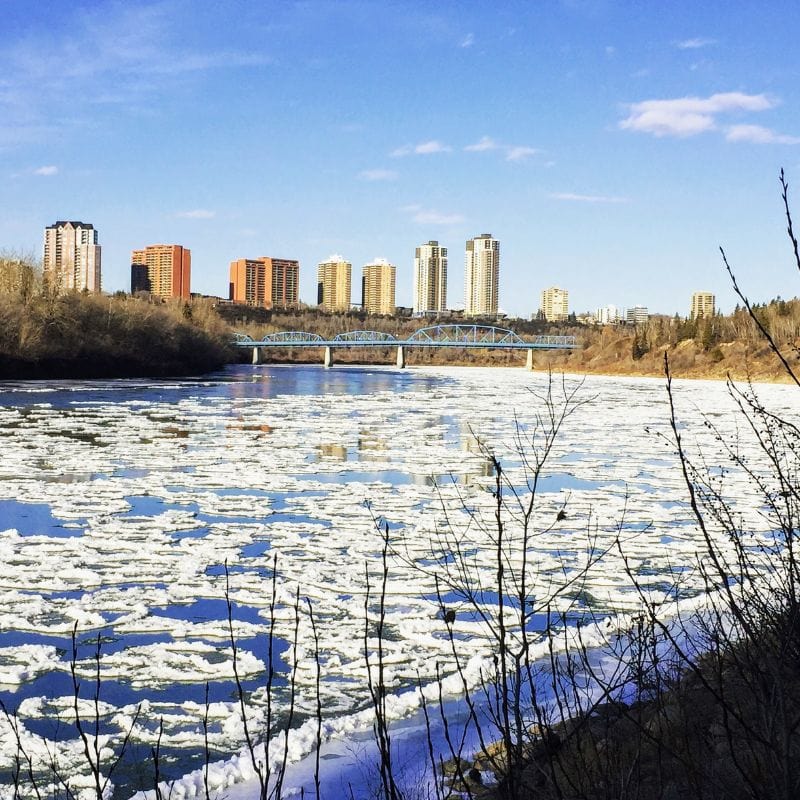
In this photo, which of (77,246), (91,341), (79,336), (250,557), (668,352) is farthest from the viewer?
(77,246)

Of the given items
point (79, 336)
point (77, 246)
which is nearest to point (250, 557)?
point (79, 336)

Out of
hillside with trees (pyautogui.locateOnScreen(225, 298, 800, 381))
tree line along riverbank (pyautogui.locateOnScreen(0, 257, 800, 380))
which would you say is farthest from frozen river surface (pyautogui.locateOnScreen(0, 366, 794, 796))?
hillside with trees (pyautogui.locateOnScreen(225, 298, 800, 381))

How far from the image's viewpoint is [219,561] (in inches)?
324

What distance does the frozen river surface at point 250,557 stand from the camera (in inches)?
197

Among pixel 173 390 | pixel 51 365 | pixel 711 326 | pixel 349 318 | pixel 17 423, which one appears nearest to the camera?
pixel 17 423

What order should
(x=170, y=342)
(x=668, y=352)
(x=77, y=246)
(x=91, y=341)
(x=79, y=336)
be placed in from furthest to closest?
1. (x=77, y=246)
2. (x=668, y=352)
3. (x=170, y=342)
4. (x=91, y=341)
5. (x=79, y=336)

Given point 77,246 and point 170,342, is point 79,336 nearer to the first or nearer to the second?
point 170,342

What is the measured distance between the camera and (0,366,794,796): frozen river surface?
16.4 feet

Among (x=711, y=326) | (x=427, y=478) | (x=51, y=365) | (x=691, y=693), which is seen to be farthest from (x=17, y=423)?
(x=711, y=326)

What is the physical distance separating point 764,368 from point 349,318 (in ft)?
428

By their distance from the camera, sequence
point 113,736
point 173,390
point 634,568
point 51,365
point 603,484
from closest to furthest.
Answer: point 113,736
point 634,568
point 603,484
point 173,390
point 51,365

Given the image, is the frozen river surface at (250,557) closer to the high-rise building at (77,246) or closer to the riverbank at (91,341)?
the riverbank at (91,341)

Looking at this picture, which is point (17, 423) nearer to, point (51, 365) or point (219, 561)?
point (219, 561)

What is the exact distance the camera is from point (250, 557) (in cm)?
841
